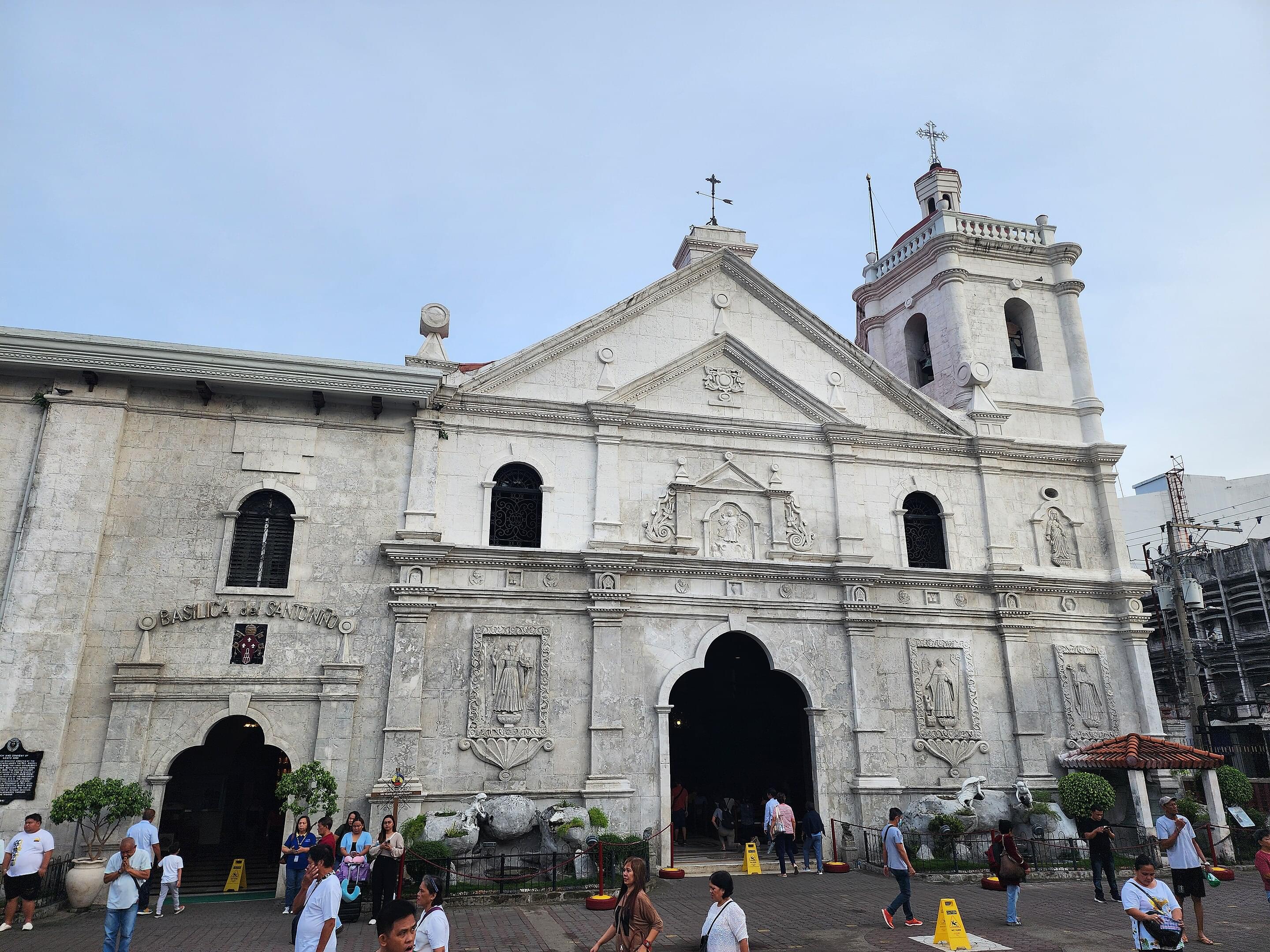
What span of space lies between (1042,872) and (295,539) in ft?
56.9

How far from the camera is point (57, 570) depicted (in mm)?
16672

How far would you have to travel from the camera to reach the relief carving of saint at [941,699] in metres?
20.4

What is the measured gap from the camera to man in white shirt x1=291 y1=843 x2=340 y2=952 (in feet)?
23.7

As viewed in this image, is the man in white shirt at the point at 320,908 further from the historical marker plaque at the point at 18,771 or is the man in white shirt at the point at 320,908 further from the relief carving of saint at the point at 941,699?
the relief carving of saint at the point at 941,699

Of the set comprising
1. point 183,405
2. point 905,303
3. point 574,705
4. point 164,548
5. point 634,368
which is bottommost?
point 574,705

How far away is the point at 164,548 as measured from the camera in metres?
17.5

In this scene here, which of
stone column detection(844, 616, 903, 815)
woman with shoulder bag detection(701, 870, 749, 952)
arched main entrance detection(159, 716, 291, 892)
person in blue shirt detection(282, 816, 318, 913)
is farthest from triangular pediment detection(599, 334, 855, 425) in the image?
woman with shoulder bag detection(701, 870, 749, 952)

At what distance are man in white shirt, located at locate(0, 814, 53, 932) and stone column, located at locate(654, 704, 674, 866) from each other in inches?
429

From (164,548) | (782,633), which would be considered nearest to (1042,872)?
(782,633)

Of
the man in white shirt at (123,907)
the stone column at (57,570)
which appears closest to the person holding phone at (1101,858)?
the man in white shirt at (123,907)

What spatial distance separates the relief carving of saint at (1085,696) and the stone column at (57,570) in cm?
2130

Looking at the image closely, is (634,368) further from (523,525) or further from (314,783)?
(314,783)

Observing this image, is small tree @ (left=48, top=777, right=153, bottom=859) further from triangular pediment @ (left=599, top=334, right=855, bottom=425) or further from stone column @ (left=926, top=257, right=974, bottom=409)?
stone column @ (left=926, top=257, right=974, bottom=409)

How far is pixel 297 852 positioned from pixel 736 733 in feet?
48.1
